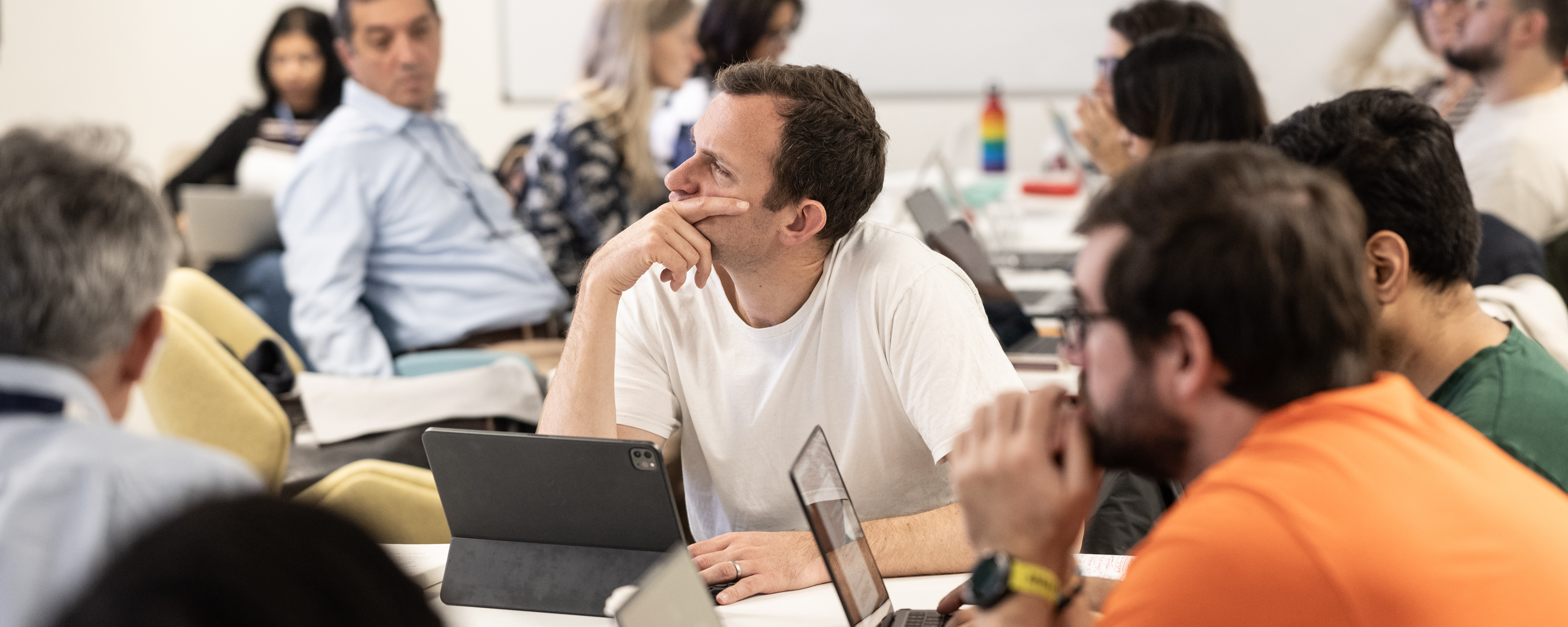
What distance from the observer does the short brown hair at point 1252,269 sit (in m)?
0.85

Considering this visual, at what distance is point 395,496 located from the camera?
2.00 meters

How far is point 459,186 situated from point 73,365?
227cm

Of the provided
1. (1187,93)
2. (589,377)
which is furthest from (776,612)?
(1187,93)

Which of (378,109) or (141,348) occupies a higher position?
(141,348)

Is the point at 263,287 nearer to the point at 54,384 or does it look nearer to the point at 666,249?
the point at 666,249

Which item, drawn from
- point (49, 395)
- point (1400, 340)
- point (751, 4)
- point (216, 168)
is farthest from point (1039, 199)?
point (49, 395)

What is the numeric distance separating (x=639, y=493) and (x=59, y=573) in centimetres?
54

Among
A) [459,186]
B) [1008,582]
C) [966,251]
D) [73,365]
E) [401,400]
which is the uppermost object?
[73,365]

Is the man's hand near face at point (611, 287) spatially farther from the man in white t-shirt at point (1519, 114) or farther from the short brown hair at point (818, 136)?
the man in white t-shirt at point (1519, 114)

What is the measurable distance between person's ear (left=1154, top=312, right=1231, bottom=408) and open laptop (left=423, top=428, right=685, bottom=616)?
527mm

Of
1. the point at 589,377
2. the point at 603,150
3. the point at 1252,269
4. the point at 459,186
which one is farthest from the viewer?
the point at 603,150

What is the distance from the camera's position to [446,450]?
51.9 inches

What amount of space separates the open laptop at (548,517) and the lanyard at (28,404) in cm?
43

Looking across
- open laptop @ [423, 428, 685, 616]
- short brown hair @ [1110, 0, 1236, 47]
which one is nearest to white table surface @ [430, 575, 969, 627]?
open laptop @ [423, 428, 685, 616]
